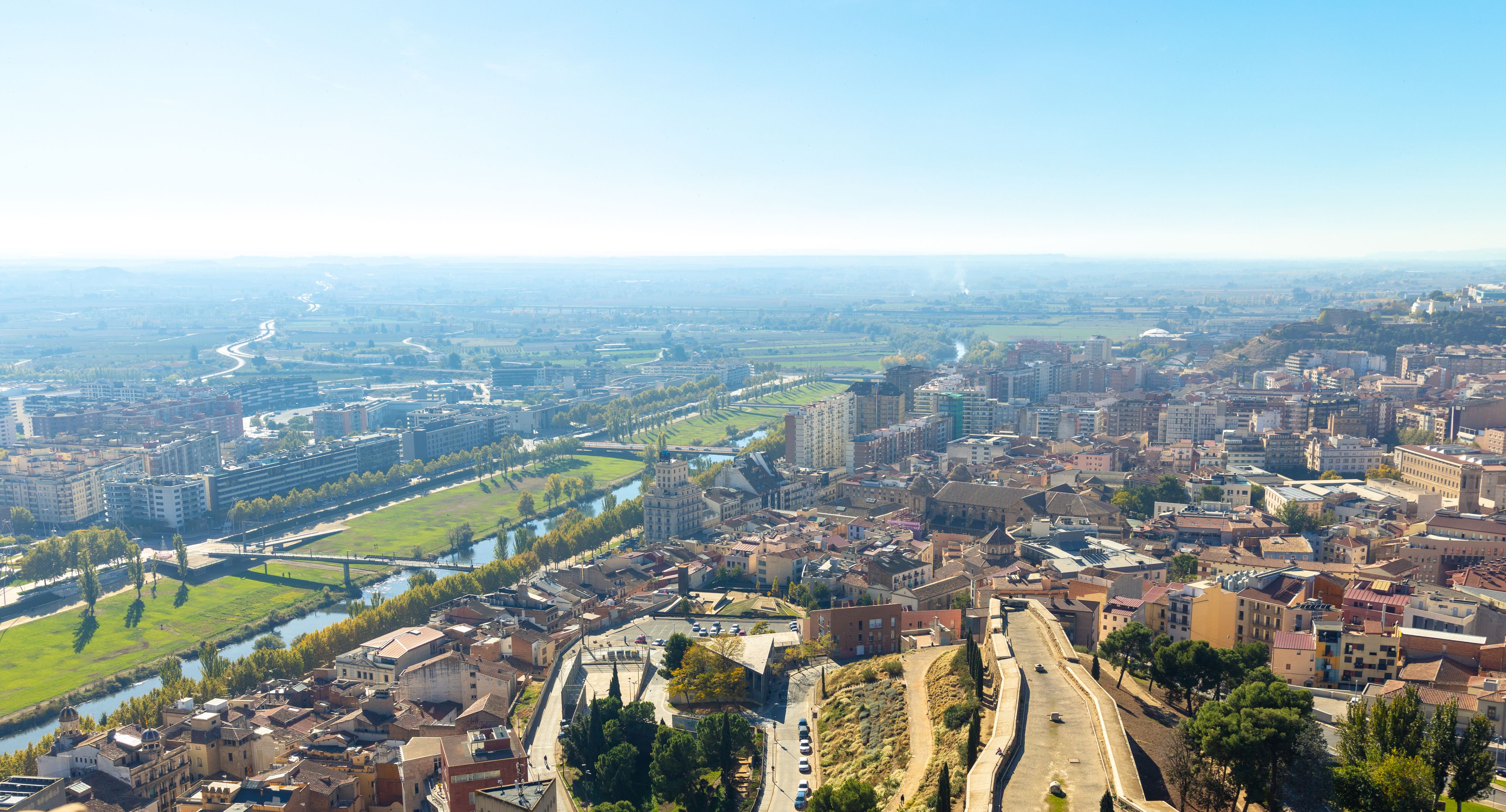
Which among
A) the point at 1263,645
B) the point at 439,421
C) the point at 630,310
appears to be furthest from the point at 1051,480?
the point at 630,310

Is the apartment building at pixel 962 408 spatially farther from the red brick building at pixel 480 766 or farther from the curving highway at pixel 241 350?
the curving highway at pixel 241 350

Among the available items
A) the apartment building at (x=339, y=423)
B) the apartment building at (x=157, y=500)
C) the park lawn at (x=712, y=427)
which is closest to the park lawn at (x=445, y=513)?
the park lawn at (x=712, y=427)

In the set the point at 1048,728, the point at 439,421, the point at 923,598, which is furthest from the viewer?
the point at 439,421

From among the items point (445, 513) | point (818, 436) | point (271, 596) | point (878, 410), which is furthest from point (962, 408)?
point (271, 596)

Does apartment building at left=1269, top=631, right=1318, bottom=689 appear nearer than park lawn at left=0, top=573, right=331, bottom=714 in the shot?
Yes

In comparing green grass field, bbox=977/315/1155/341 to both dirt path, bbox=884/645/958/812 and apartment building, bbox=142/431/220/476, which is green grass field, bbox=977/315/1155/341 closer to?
apartment building, bbox=142/431/220/476

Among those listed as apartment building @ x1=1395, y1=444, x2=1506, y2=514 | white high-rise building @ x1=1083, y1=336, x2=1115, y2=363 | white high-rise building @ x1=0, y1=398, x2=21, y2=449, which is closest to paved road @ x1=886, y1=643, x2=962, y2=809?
apartment building @ x1=1395, y1=444, x2=1506, y2=514

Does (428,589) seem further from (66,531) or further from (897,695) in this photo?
(66,531)
